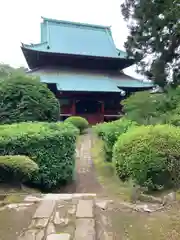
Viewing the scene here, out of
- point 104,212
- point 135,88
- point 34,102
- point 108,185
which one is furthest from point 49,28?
point 104,212

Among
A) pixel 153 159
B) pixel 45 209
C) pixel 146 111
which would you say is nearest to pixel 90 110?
pixel 146 111

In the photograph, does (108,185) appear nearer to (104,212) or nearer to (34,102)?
(104,212)

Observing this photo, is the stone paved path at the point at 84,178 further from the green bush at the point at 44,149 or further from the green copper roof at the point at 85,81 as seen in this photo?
the green copper roof at the point at 85,81

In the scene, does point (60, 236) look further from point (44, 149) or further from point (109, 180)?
point (109, 180)

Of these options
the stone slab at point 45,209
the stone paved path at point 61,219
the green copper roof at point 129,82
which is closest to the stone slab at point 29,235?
the stone paved path at point 61,219

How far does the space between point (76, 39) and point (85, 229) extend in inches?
939

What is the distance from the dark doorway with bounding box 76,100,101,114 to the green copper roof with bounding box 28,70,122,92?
166 centimetres

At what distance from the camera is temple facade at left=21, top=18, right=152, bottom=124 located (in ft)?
67.0

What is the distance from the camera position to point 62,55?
70.8 ft

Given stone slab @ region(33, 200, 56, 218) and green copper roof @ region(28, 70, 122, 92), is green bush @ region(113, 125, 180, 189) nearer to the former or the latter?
stone slab @ region(33, 200, 56, 218)

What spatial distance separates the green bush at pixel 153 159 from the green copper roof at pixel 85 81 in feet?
46.5

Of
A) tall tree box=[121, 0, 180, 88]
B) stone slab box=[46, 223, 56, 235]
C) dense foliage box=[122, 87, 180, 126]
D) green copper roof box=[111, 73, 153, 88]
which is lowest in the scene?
green copper roof box=[111, 73, 153, 88]

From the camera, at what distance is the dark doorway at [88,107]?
21.7 m

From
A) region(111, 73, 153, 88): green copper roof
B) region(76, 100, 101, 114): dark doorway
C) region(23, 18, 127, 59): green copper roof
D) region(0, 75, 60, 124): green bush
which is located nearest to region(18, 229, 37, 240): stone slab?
region(0, 75, 60, 124): green bush
